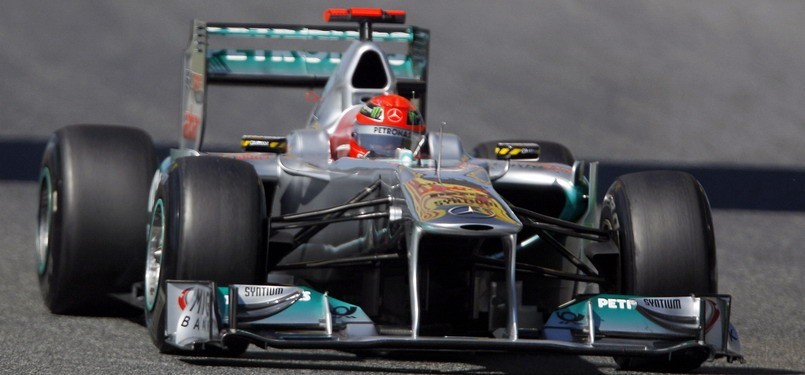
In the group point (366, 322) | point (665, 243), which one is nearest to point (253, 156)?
point (366, 322)

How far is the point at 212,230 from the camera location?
7.32m

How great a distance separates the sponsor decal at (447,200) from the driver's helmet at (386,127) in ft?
4.36

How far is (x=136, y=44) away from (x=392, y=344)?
1866 cm

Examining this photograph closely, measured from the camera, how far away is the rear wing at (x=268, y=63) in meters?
10.3

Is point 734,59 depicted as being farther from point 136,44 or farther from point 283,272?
point 283,272

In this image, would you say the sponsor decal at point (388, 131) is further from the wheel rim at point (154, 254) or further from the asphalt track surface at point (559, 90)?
the asphalt track surface at point (559, 90)

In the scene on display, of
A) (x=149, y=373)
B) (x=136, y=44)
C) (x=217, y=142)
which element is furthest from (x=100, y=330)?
(x=136, y=44)

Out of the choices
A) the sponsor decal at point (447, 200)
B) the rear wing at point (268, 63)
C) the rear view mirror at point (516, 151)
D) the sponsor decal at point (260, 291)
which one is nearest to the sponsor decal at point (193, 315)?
the sponsor decal at point (260, 291)

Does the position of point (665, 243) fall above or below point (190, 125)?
below

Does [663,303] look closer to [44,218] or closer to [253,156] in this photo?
[253,156]

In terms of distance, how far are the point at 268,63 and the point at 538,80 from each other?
1345cm

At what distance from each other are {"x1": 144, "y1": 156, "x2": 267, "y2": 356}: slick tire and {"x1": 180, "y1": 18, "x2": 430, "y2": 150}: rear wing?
2.58 m

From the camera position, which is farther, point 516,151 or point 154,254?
point 516,151

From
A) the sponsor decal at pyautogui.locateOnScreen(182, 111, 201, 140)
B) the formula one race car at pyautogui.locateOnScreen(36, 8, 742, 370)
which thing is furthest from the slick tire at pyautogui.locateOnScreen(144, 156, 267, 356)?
the sponsor decal at pyautogui.locateOnScreen(182, 111, 201, 140)
